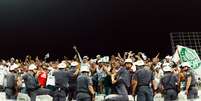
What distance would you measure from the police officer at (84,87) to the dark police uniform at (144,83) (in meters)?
1.41

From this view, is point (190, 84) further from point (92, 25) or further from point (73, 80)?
point (92, 25)

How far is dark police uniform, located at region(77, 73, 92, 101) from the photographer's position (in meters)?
16.0

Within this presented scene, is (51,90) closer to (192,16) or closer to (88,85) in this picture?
(88,85)

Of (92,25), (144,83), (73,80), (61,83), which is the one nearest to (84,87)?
(144,83)

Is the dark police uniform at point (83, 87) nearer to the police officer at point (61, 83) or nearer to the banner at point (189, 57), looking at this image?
the police officer at point (61, 83)

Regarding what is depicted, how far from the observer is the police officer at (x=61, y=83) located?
17.8m

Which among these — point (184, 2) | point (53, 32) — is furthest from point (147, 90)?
point (53, 32)

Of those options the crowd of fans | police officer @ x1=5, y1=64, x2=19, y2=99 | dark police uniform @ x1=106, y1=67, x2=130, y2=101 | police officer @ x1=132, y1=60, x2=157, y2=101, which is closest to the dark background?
the crowd of fans

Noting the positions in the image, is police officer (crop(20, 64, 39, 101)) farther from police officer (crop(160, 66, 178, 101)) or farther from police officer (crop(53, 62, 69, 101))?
police officer (crop(160, 66, 178, 101))

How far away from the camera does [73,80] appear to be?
59.6ft

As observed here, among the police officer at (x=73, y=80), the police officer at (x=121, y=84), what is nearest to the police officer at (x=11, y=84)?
the police officer at (x=73, y=80)

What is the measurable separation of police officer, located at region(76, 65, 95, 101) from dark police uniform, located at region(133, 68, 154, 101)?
1405 millimetres

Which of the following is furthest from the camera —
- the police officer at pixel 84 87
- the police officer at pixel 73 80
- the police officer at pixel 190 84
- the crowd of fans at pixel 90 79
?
the police officer at pixel 73 80

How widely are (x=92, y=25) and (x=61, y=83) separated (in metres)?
14.0
